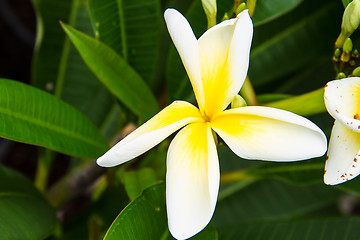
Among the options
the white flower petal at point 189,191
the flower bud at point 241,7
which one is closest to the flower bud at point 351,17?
the flower bud at point 241,7

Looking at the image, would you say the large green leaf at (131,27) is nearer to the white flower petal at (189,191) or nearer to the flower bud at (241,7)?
the flower bud at (241,7)

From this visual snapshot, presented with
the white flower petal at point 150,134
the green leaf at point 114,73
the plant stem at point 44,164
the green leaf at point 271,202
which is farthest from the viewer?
the green leaf at point 271,202

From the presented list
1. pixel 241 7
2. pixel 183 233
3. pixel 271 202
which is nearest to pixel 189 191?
pixel 183 233

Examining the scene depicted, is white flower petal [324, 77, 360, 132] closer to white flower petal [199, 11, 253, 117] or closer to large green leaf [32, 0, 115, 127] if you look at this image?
white flower petal [199, 11, 253, 117]

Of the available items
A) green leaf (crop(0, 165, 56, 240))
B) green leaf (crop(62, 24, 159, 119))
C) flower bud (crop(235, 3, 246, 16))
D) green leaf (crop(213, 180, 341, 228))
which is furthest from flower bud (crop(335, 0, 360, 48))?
green leaf (crop(213, 180, 341, 228))

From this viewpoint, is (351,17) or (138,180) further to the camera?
(138,180)

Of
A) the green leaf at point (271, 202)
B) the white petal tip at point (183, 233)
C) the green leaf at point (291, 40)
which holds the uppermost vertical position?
the white petal tip at point (183, 233)

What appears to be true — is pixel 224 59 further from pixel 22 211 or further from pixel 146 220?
pixel 22 211
